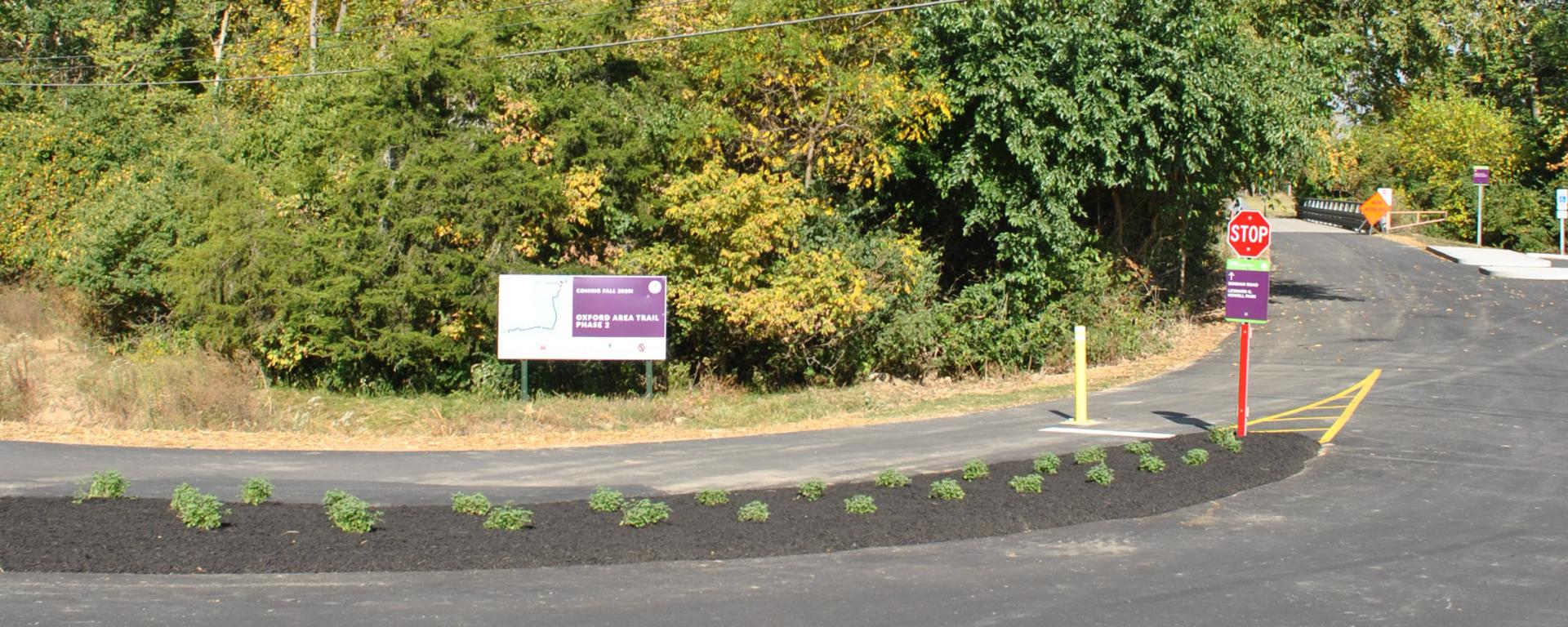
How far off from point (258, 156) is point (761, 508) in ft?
65.9

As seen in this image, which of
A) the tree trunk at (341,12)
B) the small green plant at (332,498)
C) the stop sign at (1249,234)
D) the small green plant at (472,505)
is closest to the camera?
the small green plant at (332,498)

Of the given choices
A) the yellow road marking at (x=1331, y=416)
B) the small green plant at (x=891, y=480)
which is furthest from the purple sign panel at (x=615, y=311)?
the yellow road marking at (x=1331, y=416)

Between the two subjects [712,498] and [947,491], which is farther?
[947,491]

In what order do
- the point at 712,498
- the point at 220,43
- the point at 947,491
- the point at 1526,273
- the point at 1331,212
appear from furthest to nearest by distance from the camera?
the point at 1331,212, the point at 220,43, the point at 1526,273, the point at 947,491, the point at 712,498

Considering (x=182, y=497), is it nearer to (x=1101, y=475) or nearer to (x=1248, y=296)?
(x=1101, y=475)

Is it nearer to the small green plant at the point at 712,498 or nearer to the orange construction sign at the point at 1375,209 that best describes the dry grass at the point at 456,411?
the small green plant at the point at 712,498

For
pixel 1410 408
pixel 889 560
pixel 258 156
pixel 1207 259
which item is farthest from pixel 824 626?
pixel 1207 259

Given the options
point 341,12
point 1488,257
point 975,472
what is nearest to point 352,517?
point 975,472

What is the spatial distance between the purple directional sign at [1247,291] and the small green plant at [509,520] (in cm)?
802

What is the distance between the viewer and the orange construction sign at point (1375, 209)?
1822 inches

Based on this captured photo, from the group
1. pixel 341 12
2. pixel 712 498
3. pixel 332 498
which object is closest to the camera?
pixel 332 498

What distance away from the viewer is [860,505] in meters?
10.7

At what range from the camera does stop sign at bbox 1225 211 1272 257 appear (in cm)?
1427

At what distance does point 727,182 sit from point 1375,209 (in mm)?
33008
